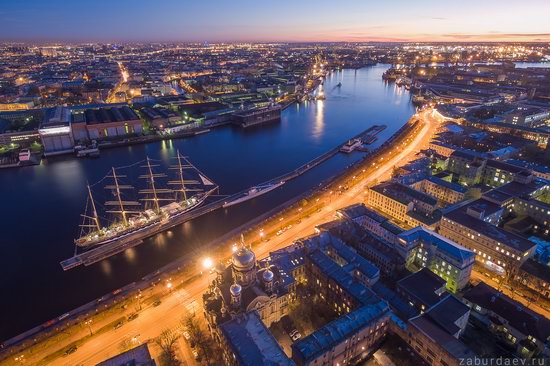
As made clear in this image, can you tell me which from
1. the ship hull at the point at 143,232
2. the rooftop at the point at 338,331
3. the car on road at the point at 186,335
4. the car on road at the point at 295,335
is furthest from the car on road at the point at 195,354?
the ship hull at the point at 143,232

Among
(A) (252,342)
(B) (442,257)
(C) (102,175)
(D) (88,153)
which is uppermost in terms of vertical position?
(A) (252,342)

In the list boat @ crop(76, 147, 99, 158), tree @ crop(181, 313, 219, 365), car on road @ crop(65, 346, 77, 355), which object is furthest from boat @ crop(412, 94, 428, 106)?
car on road @ crop(65, 346, 77, 355)

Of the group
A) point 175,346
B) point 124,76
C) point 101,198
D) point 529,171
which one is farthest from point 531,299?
point 124,76

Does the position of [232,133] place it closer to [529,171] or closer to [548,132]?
[529,171]

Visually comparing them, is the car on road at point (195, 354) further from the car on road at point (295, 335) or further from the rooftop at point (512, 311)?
the rooftop at point (512, 311)

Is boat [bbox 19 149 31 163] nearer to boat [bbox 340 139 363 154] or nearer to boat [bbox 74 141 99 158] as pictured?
boat [bbox 74 141 99 158]

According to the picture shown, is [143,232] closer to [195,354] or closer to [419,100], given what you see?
[195,354]

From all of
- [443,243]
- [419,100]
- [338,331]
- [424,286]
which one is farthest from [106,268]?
[419,100]
